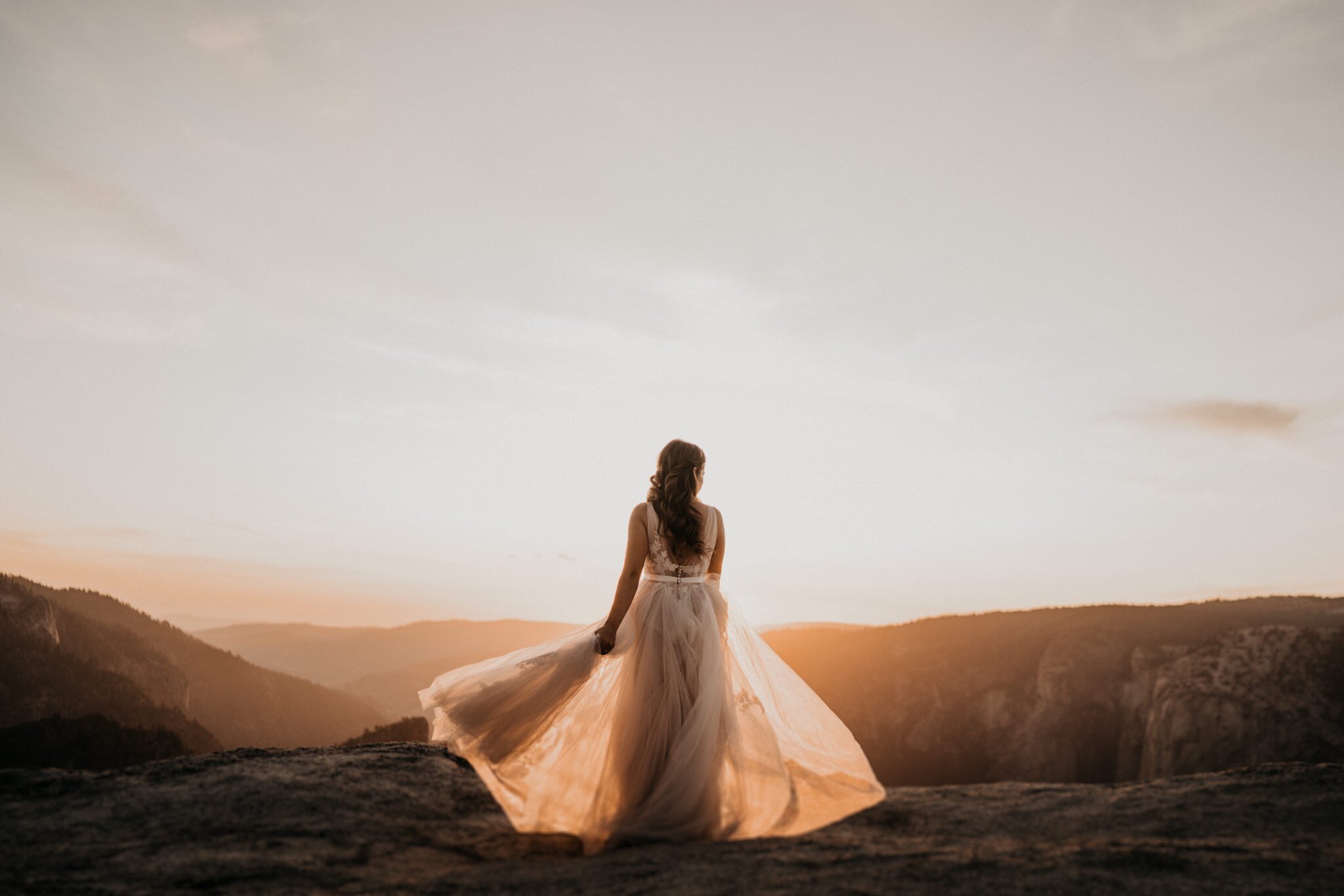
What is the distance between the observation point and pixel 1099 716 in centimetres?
3153

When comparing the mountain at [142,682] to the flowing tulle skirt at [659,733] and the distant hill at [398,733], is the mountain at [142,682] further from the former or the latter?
the flowing tulle skirt at [659,733]

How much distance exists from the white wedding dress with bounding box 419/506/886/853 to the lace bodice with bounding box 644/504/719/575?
1 centimetres

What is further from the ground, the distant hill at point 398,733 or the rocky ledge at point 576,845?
the rocky ledge at point 576,845

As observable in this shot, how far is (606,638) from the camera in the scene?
232 inches

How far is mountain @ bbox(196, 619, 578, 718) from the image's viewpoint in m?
115

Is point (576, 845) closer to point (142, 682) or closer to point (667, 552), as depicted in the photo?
point (667, 552)

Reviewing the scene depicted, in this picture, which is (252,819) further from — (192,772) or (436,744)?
(436,744)

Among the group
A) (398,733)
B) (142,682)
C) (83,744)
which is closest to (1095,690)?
(398,733)

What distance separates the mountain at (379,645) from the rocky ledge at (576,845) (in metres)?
99.8

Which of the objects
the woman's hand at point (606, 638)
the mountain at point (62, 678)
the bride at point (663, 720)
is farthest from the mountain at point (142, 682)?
the woman's hand at point (606, 638)

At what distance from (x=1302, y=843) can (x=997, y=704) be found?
35072 millimetres

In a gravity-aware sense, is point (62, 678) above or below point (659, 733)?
below

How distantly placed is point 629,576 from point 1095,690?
34.4 m

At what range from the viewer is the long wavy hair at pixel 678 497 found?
18.8 feet
